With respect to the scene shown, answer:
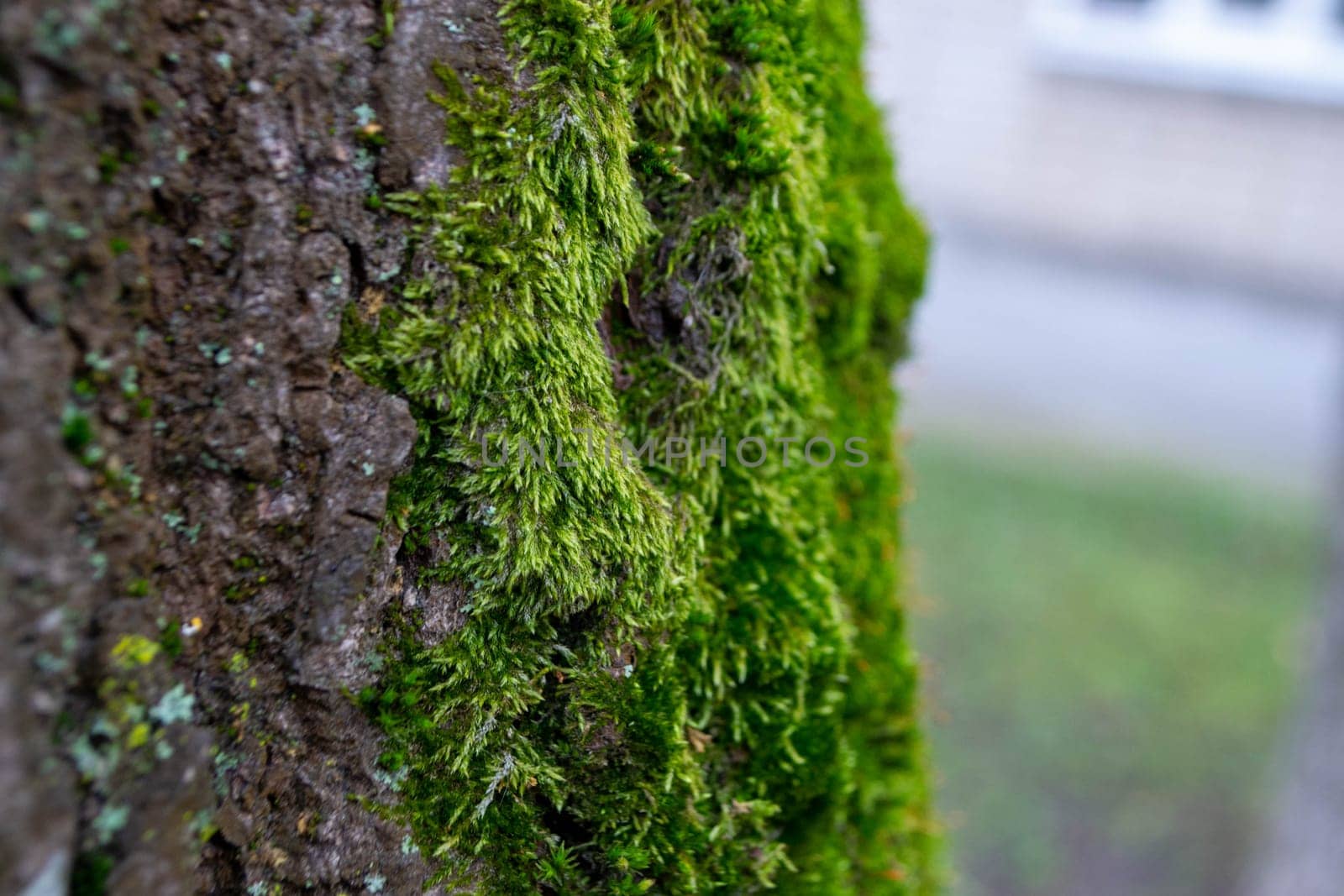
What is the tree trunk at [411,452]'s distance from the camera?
0.72 meters

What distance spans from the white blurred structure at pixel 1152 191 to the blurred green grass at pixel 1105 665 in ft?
4.00

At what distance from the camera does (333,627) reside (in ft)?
2.93

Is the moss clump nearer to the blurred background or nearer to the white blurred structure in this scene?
the blurred background

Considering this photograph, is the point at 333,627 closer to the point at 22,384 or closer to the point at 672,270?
the point at 22,384

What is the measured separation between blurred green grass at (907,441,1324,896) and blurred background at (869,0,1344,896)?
18mm

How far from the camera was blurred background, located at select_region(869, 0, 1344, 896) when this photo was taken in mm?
4816

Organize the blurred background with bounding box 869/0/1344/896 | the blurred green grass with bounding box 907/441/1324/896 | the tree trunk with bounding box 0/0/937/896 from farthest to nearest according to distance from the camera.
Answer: the blurred background with bounding box 869/0/1344/896, the blurred green grass with bounding box 907/441/1324/896, the tree trunk with bounding box 0/0/937/896

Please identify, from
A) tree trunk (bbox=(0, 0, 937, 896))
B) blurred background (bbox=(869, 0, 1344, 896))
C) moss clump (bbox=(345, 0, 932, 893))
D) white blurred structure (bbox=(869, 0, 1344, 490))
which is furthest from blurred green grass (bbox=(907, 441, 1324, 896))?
tree trunk (bbox=(0, 0, 937, 896))

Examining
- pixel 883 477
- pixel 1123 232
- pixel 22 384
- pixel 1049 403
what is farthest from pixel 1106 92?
pixel 22 384

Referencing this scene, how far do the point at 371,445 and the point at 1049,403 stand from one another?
9.11 meters

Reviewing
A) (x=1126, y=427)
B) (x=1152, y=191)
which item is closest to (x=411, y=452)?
(x=1152, y=191)

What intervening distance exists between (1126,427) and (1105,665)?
13.6 feet

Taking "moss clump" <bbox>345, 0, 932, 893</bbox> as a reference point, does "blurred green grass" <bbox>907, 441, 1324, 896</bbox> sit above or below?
below

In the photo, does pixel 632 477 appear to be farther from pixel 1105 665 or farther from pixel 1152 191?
pixel 1152 191
